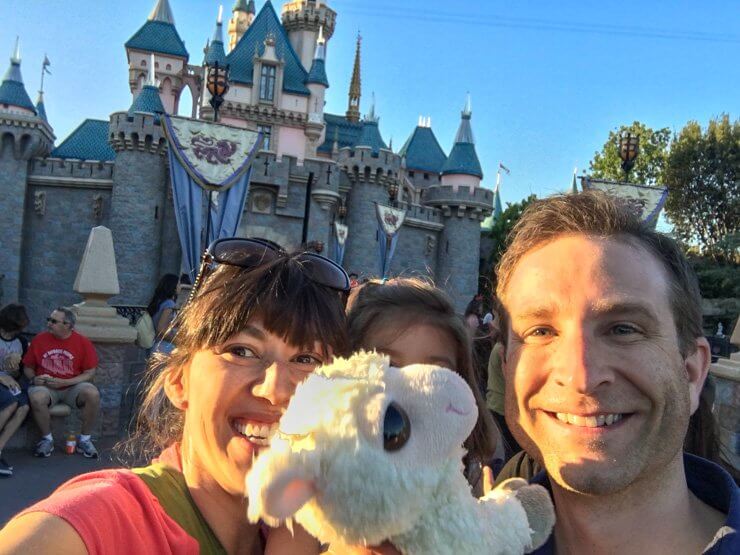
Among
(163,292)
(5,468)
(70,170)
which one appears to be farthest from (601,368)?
(70,170)

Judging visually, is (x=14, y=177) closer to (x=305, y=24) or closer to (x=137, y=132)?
(x=137, y=132)

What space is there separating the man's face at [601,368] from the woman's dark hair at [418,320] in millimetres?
560

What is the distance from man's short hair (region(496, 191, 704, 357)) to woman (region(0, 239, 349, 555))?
1.64ft

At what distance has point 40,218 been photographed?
23.3 meters

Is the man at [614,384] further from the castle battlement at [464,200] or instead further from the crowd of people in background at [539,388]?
the castle battlement at [464,200]

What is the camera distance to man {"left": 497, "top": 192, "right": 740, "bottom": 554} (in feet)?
4.17

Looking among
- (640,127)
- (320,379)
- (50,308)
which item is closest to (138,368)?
(320,379)

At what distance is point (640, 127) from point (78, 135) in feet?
86.5

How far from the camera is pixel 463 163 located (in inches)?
1073

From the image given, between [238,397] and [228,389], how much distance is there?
1.2 inches

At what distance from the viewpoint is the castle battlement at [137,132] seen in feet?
71.2

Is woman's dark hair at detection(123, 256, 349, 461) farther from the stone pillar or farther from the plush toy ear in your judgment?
the stone pillar

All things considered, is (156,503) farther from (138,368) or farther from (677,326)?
(138,368)

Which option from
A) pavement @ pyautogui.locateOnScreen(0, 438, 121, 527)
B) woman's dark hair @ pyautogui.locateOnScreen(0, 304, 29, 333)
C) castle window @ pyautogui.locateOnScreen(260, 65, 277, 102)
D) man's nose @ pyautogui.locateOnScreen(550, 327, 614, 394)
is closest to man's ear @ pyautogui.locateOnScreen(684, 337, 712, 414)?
man's nose @ pyautogui.locateOnScreen(550, 327, 614, 394)
